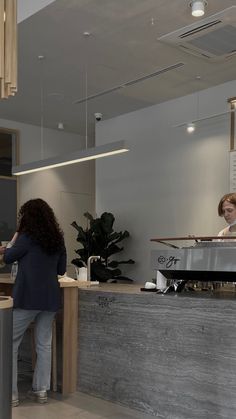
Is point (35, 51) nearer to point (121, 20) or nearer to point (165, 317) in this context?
point (121, 20)

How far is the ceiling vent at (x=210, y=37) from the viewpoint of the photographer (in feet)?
13.4

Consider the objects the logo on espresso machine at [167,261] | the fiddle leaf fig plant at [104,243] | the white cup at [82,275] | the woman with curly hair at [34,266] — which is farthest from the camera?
the fiddle leaf fig plant at [104,243]

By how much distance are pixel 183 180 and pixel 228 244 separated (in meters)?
3.61

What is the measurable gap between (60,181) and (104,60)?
361cm

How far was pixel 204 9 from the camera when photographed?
13.0 ft

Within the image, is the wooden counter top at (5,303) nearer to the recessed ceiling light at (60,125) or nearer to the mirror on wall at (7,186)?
the mirror on wall at (7,186)

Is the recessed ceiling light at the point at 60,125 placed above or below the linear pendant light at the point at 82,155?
above

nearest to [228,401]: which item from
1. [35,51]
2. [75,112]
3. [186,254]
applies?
[186,254]

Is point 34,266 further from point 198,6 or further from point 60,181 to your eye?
point 60,181

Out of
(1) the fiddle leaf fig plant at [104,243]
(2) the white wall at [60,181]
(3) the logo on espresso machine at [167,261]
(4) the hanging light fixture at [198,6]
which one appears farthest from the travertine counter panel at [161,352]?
(2) the white wall at [60,181]

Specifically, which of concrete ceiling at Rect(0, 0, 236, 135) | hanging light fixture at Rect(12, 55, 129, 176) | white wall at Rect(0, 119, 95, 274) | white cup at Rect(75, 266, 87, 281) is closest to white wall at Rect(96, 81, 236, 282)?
concrete ceiling at Rect(0, 0, 236, 135)

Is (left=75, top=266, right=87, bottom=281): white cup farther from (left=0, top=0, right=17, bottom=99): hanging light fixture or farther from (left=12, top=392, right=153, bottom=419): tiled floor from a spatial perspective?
(left=0, top=0, right=17, bottom=99): hanging light fixture

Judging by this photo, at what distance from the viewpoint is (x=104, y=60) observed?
5.14 m

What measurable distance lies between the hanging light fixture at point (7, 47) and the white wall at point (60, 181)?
5.12 meters
